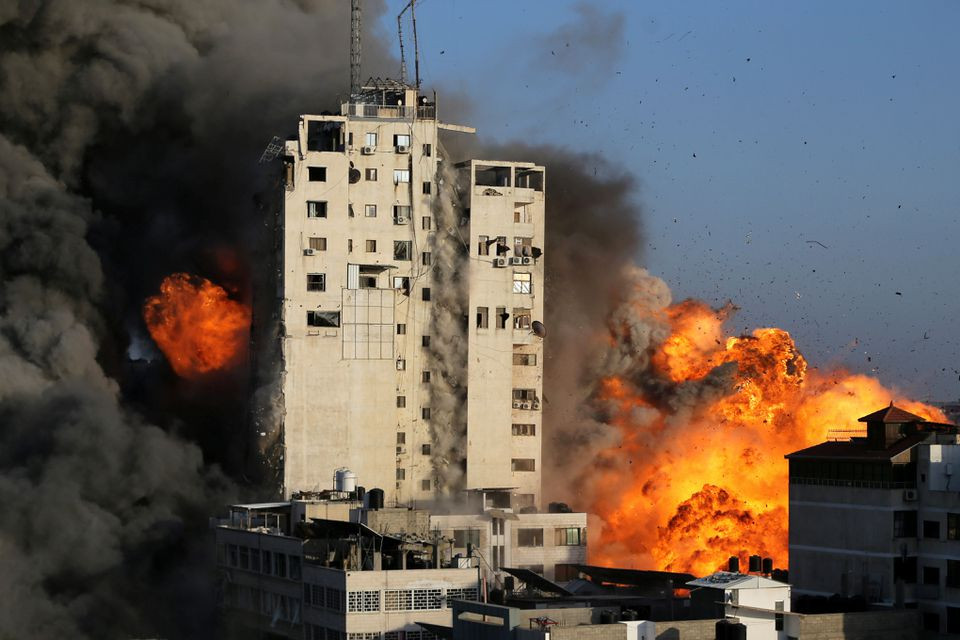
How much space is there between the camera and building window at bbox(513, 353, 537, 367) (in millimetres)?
140625

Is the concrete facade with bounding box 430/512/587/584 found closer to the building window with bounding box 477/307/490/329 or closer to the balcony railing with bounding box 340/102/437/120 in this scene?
the building window with bounding box 477/307/490/329

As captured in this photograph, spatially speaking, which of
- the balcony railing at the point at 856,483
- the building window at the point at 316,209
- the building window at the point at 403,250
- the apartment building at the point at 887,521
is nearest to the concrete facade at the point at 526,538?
the building window at the point at 403,250

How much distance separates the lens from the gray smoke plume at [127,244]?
128 m

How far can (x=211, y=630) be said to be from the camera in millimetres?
121938

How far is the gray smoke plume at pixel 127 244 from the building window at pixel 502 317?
13895mm

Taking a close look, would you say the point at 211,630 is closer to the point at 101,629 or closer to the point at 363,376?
the point at 101,629

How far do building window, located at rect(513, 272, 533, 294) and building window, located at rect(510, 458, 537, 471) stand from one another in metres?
10.00

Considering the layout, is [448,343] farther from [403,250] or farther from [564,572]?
[564,572]

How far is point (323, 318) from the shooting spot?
134 m

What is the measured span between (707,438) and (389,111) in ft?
91.2

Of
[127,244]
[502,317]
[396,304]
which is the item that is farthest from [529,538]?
[127,244]

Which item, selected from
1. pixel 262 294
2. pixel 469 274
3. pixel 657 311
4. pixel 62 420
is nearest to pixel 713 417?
pixel 657 311

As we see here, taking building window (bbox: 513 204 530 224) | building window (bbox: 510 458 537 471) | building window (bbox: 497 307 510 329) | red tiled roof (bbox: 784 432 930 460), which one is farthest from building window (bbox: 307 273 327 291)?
red tiled roof (bbox: 784 432 930 460)

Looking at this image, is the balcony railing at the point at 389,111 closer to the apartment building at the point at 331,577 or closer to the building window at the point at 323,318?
Answer: the building window at the point at 323,318
